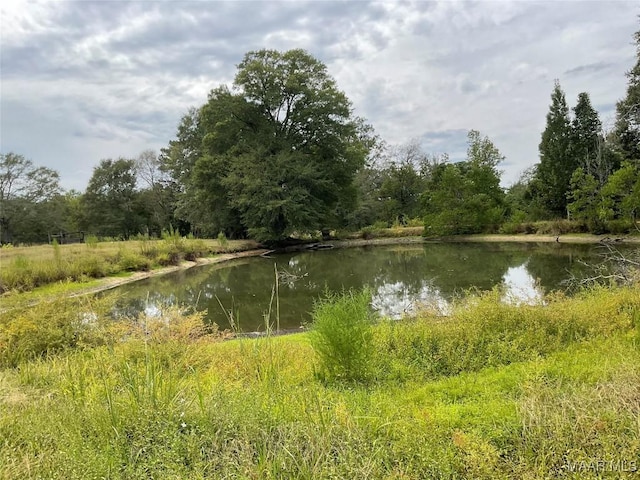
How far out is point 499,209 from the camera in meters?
31.8

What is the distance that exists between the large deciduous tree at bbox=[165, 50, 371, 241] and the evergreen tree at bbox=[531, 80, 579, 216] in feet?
45.8

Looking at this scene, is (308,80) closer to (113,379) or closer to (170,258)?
(170,258)

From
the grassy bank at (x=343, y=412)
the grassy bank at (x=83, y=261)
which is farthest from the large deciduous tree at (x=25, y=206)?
the grassy bank at (x=343, y=412)

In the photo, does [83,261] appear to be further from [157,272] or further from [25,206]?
[25,206]

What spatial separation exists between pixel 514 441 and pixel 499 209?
31.9 m

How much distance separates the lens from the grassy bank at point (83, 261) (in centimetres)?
1357

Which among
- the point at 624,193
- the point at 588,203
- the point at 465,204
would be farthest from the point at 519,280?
the point at 465,204

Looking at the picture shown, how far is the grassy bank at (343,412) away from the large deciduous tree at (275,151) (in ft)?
79.2

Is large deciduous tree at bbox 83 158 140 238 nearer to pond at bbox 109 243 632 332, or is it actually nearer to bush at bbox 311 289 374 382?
pond at bbox 109 243 632 332

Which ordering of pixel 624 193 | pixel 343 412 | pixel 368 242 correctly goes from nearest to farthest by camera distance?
pixel 343 412 → pixel 624 193 → pixel 368 242

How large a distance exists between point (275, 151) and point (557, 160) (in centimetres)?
2061

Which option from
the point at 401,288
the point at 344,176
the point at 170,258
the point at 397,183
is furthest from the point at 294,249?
the point at 401,288

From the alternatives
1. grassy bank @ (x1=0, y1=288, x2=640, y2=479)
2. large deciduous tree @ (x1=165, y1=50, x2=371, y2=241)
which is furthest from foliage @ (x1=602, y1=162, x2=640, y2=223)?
grassy bank @ (x1=0, y1=288, x2=640, y2=479)

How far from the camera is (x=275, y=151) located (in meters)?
31.9
